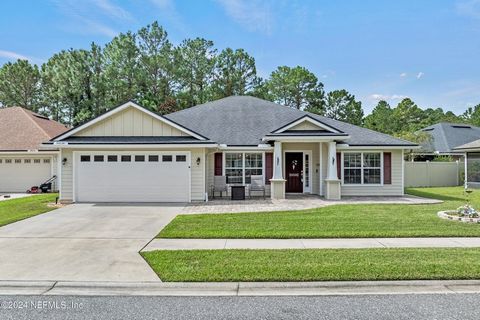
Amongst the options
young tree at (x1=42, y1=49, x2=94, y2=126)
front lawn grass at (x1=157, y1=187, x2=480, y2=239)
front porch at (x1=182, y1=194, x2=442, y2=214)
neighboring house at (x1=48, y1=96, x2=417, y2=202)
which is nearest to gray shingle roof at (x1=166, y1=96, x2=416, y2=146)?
neighboring house at (x1=48, y1=96, x2=417, y2=202)

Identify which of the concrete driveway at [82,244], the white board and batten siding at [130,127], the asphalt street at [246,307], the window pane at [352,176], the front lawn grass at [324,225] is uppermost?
the white board and batten siding at [130,127]

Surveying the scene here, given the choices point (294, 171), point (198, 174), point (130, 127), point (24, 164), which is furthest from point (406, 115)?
point (24, 164)

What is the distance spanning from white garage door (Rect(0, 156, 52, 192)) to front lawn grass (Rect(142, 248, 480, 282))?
16.3 m

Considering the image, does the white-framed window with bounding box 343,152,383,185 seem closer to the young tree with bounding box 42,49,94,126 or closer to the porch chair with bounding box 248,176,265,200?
the porch chair with bounding box 248,176,265,200

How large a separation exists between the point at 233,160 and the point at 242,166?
0.56m

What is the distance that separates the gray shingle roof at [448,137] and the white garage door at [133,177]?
80.0 ft

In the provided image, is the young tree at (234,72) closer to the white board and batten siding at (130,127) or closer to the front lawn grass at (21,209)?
the white board and batten siding at (130,127)

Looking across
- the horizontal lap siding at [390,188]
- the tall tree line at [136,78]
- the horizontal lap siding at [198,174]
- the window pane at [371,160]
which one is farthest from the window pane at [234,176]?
the tall tree line at [136,78]

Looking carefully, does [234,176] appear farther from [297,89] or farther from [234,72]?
[297,89]

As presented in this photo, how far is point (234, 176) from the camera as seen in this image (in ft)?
53.5

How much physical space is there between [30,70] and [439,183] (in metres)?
40.5

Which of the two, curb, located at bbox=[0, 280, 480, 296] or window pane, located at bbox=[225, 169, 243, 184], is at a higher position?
window pane, located at bbox=[225, 169, 243, 184]

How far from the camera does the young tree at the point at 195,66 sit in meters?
35.9

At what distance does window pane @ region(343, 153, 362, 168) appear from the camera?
53.8 ft
